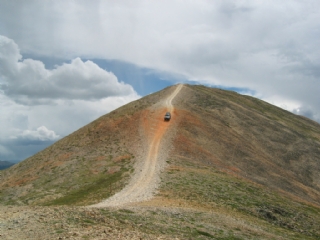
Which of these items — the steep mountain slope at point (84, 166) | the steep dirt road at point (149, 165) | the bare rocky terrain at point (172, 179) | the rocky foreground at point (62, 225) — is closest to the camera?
the rocky foreground at point (62, 225)

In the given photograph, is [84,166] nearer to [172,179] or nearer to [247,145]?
[172,179]

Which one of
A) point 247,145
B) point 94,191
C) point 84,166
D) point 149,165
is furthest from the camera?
point 247,145

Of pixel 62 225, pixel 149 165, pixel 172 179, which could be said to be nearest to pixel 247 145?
pixel 149 165

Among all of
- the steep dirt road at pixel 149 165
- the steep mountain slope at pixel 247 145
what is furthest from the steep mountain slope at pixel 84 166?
the steep mountain slope at pixel 247 145

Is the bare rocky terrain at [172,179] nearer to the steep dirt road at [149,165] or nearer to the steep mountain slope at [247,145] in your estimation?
the steep dirt road at [149,165]

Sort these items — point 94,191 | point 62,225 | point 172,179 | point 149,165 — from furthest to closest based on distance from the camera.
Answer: point 149,165, point 172,179, point 94,191, point 62,225

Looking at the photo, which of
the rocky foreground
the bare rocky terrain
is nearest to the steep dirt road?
the bare rocky terrain

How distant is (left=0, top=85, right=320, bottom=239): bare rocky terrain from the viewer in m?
20.3

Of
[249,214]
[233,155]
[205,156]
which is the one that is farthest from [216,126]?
[249,214]

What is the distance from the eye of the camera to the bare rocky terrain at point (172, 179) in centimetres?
2027

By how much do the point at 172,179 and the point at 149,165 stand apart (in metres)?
6.82

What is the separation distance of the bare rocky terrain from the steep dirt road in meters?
0.15

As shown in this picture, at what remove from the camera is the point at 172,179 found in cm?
3769

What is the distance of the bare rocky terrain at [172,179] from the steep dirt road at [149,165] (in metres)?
0.15
